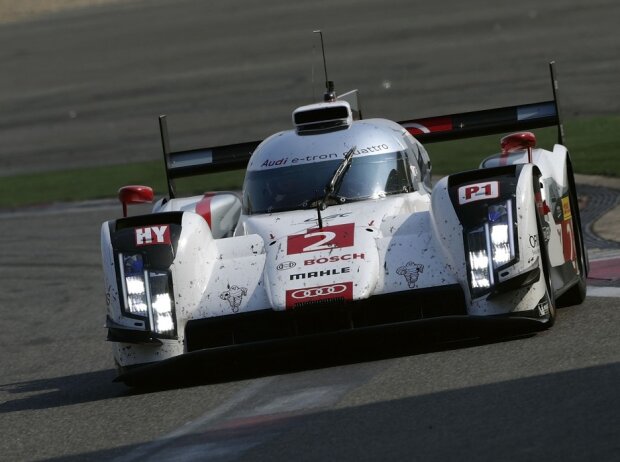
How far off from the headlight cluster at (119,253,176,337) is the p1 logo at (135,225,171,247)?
0.71 feet

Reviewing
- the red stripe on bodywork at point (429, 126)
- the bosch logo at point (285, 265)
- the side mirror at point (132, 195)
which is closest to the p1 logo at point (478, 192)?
the bosch logo at point (285, 265)

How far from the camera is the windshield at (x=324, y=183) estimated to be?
9844 mm

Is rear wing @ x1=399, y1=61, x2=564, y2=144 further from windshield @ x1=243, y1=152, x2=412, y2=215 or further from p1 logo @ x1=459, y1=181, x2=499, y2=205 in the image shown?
p1 logo @ x1=459, y1=181, x2=499, y2=205

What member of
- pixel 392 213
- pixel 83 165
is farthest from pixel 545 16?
pixel 392 213

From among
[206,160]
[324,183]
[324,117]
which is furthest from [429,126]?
[324,183]

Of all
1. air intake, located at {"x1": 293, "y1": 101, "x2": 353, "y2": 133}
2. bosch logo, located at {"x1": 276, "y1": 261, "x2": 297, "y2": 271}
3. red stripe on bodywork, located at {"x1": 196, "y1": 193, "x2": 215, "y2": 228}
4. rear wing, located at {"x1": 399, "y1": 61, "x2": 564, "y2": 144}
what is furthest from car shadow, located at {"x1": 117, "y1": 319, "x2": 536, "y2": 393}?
rear wing, located at {"x1": 399, "y1": 61, "x2": 564, "y2": 144}

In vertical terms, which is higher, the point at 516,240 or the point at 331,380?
the point at 516,240

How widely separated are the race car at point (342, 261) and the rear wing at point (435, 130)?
1391mm

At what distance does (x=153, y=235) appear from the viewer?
898 cm

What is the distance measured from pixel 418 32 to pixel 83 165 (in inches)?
505

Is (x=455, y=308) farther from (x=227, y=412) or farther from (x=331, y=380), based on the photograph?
(x=227, y=412)

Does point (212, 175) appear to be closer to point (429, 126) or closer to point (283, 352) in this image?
point (429, 126)

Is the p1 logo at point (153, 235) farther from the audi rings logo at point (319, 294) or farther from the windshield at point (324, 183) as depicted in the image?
the windshield at point (324, 183)

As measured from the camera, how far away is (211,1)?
183 feet
